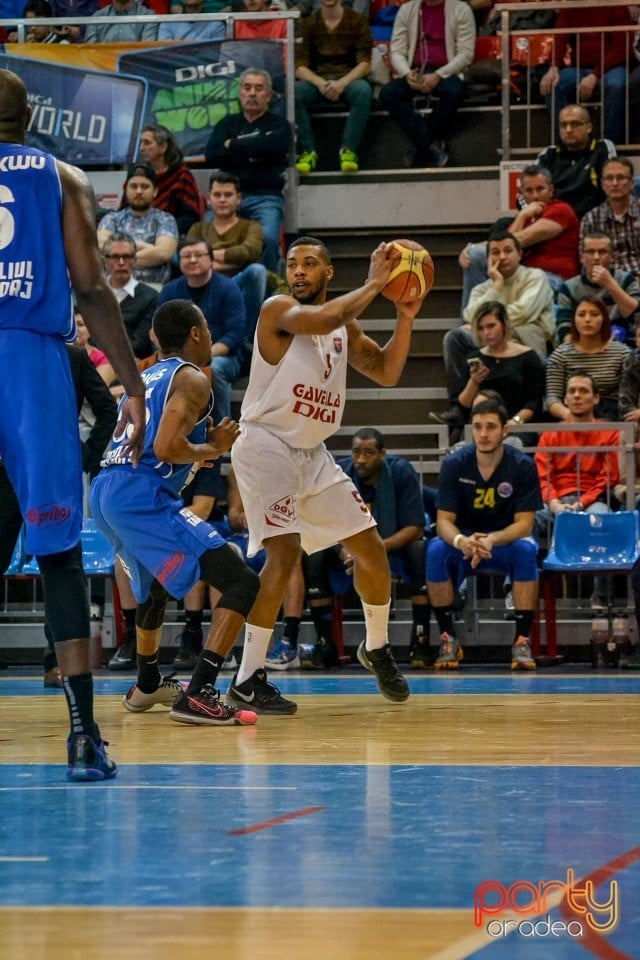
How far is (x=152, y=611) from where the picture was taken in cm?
584

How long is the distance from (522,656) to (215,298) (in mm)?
3449

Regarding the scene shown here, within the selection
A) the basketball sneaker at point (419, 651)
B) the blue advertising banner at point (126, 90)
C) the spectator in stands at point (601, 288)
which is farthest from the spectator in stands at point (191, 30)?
the basketball sneaker at point (419, 651)

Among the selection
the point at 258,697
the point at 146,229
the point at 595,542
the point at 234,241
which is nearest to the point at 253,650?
the point at 258,697

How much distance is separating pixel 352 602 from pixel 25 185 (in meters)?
6.36

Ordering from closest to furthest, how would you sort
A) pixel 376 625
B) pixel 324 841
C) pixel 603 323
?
pixel 324 841
pixel 376 625
pixel 603 323

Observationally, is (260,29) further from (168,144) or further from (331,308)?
(331,308)

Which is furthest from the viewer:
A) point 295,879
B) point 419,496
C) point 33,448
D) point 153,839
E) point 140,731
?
point 419,496

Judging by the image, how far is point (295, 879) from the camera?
254cm

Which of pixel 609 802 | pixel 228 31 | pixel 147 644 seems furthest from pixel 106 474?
pixel 228 31

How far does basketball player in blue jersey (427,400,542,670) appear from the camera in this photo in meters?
8.59

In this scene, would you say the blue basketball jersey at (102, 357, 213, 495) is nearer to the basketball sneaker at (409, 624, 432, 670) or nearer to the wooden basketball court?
the wooden basketball court

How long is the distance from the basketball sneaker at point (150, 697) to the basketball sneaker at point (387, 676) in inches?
33.5

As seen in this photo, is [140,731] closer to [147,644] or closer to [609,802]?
[147,644]

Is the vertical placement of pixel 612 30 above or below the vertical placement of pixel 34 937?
above
